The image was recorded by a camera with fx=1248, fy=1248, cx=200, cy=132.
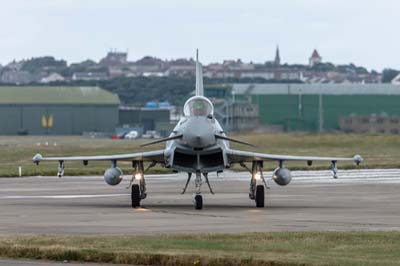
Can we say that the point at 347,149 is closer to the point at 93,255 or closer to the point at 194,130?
the point at 194,130

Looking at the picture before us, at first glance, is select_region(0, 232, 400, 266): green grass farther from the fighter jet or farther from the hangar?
the hangar

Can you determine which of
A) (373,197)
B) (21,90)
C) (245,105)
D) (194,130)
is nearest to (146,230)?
(194,130)

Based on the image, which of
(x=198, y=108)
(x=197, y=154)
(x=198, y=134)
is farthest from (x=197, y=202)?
(x=198, y=108)

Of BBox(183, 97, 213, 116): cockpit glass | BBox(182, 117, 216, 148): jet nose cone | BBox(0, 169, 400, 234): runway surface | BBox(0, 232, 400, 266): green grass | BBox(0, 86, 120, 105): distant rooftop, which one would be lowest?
BBox(0, 169, 400, 234): runway surface

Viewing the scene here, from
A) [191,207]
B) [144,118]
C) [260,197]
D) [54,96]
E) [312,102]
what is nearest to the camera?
[191,207]

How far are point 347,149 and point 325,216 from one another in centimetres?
4132

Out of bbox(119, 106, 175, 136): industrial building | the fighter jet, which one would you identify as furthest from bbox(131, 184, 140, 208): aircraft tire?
bbox(119, 106, 175, 136): industrial building

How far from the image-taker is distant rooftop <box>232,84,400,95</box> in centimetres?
13038

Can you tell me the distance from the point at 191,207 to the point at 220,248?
11.2 metres

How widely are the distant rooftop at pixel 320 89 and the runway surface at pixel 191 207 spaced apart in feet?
272

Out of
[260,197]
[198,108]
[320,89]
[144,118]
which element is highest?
[198,108]

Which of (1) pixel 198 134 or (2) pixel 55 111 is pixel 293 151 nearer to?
(1) pixel 198 134

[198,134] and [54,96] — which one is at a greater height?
[198,134]

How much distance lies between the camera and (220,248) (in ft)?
64.9
